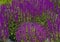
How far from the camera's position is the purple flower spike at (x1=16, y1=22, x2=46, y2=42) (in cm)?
146

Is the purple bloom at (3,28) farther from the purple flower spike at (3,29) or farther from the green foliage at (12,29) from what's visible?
the green foliage at (12,29)

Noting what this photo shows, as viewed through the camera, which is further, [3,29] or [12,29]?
[12,29]

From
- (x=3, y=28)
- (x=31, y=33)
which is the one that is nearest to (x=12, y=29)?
(x=3, y=28)

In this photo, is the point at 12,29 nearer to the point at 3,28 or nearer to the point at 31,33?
the point at 3,28

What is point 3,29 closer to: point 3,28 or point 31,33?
point 3,28

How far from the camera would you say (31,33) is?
4.82ft

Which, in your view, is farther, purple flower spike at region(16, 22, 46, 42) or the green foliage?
the green foliage

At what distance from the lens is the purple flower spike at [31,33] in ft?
4.81

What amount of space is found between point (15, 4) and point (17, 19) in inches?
4.7

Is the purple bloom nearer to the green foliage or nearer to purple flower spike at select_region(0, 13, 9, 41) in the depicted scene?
purple flower spike at select_region(0, 13, 9, 41)

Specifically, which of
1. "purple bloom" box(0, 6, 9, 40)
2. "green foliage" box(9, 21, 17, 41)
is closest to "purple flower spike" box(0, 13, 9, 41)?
"purple bloom" box(0, 6, 9, 40)

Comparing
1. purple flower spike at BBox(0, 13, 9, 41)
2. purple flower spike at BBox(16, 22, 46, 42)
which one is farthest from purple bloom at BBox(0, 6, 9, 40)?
purple flower spike at BBox(16, 22, 46, 42)

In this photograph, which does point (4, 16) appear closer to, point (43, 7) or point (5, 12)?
point (5, 12)

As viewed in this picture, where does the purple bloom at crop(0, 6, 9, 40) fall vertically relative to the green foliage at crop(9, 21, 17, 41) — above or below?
above
